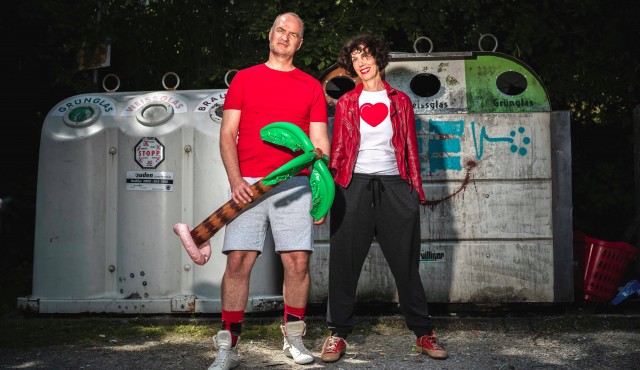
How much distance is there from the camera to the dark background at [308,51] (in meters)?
6.79

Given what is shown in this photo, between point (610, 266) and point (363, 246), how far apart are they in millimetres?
2232

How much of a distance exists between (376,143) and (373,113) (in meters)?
Answer: 0.15

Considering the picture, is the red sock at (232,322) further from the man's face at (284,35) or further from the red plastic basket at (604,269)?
the red plastic basket at (604,269)

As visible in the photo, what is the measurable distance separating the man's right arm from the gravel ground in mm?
853

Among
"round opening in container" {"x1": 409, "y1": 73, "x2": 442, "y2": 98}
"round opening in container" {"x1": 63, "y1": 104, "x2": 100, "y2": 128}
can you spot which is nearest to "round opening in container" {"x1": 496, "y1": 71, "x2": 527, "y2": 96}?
"round opening in container" {"x1": 409, "y1": 73, "x2": 442, "y2": 98}

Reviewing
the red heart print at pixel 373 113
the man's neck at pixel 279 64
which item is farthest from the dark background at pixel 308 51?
the man's neck at pixel 279 64

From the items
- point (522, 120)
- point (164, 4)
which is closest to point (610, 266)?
point (522, 120)

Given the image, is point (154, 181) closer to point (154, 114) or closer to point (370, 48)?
point (154, 114)

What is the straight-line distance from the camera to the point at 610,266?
5.19 meters

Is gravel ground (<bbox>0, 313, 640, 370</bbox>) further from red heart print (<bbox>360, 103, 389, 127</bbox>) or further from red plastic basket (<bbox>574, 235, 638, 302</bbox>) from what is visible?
red heart print (<bbox>360, 103, 389, 127</bbox>)

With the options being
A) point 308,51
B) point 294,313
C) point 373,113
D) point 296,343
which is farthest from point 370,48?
point 308,51

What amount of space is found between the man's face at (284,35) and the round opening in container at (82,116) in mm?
1978

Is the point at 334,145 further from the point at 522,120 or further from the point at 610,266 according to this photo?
the point at 610,266

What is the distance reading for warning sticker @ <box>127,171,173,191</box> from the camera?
5.00 metres
